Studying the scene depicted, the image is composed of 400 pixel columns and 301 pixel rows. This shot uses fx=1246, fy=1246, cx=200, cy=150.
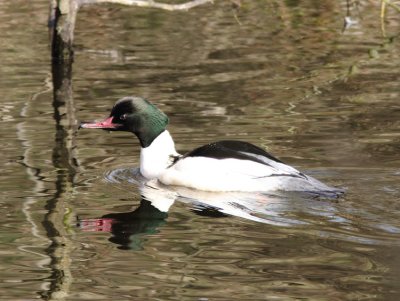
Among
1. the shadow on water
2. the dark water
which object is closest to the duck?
the dark water

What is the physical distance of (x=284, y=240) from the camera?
8414 millimetres

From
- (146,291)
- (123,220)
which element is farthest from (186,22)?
(146,291)

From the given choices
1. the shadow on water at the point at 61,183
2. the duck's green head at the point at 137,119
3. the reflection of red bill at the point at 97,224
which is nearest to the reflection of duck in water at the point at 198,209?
the reflection of red bill at the point at 97,224

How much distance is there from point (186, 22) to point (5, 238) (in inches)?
441

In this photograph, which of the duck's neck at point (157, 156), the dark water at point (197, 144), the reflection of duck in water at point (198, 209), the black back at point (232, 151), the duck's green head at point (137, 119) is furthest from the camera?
the duck's green head at point (137, 119)

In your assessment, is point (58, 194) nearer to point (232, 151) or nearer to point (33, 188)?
point (33, 188)

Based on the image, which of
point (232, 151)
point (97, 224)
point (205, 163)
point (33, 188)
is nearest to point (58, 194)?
point (33, 188)

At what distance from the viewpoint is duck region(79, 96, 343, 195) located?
9.82 metres

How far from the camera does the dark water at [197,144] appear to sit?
7.71m

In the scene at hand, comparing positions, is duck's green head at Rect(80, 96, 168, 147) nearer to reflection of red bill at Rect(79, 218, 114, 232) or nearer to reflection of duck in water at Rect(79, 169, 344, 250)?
reflection of duck in water at Rect(79, 169, 344, 250)

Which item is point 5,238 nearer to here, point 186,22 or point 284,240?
point 284,240

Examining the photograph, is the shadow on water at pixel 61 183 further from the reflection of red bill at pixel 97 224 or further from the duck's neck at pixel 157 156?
the duck's neck at pixel 157 156

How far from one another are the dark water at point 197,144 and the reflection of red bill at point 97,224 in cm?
1

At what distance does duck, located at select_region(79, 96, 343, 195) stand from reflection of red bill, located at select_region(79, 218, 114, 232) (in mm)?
1196
